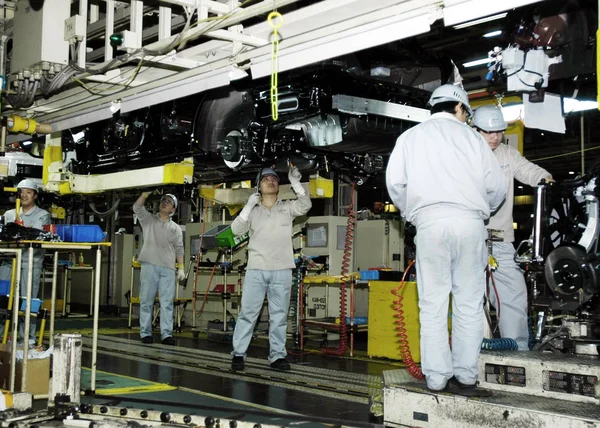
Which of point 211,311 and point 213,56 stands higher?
point 213,56

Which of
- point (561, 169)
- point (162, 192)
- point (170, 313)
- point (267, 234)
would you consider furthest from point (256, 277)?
point (561, 169)

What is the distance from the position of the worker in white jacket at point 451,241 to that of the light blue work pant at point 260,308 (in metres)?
2.86

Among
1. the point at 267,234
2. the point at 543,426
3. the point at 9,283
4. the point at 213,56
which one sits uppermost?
the point at 213,56

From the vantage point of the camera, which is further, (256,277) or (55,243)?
(256,277)

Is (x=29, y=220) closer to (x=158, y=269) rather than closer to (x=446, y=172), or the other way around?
(x=158, y=269)

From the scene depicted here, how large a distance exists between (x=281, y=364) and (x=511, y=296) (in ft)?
8.49

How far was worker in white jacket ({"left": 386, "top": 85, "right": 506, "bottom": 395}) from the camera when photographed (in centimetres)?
409

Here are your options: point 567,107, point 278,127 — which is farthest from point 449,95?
point 278,127

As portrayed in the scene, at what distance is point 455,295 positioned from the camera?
164 inches

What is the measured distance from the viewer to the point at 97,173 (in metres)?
9.20

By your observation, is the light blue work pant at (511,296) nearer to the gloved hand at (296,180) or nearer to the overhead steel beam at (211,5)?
the gloved hand at (296,180)

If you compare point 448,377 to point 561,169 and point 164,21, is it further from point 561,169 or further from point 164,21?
point 561,169

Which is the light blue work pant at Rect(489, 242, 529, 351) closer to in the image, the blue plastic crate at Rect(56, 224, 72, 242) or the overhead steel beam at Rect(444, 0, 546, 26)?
the overhead steel beam at Rect(444, 0, 546, 26)

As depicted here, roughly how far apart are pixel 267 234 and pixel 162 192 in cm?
201
